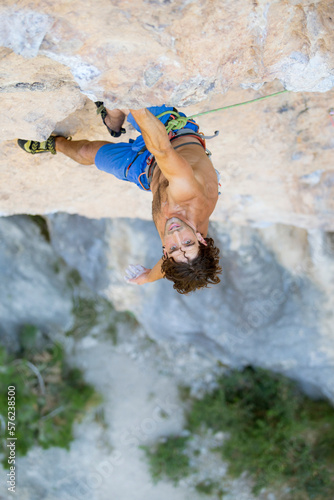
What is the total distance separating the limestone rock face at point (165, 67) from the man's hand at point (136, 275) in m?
1.01

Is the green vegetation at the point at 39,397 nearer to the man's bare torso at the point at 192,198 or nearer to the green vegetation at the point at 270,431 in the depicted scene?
the green vegetation at the point at 270,431

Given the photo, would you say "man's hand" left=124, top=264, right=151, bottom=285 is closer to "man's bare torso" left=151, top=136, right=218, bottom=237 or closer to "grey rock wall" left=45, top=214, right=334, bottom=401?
"man's bare torso" left=151, top=136, right=218, bottom=237

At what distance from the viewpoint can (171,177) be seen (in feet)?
6.84

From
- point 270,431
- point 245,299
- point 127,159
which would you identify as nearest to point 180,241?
point 127,159

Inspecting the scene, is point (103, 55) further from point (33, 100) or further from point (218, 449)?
point (218, 449)

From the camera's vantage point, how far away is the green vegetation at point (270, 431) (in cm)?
572

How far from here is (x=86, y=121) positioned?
277cm

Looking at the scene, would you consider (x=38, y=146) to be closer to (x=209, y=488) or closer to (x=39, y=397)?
(x=39, y=397)

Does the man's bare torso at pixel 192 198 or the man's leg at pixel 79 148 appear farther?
the man's leg at pixel 79 148

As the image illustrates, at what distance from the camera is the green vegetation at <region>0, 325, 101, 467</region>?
5.34 meters

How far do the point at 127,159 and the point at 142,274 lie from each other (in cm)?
80

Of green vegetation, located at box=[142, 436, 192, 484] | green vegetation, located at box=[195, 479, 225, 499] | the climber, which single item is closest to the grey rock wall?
green vegetation, located at box=[142, 436, 192, 484]

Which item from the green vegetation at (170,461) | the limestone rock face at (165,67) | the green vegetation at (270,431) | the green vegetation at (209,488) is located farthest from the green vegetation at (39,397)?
the limestone rock face at (165,67)

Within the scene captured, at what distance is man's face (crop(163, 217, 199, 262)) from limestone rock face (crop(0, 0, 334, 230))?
634 mm
